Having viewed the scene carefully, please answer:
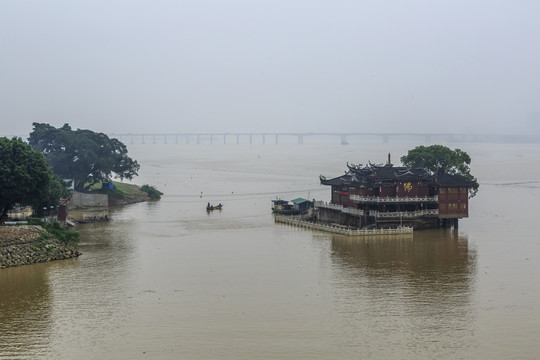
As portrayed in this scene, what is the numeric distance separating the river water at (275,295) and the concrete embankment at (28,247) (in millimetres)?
1023

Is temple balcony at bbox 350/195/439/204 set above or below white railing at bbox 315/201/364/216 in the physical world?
above

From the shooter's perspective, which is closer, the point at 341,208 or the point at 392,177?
the point at 392,177

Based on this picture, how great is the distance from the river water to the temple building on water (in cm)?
175

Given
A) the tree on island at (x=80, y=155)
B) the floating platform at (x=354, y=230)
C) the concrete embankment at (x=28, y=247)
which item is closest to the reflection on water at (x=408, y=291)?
the floating platform at (x=354, y=230)

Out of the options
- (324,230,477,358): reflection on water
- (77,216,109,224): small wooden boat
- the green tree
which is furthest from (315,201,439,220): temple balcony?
the green tree

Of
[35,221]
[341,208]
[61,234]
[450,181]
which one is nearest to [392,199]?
[341,208]

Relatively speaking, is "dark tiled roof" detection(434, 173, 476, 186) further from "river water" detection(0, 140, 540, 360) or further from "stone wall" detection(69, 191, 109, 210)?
"stone wall" detection(69, 191, 109, 210)

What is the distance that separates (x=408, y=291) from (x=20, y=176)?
3010 centimetres

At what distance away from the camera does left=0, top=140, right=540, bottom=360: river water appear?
3127 cm

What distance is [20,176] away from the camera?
52344 mm

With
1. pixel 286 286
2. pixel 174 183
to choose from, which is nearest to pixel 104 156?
pixel 174 183

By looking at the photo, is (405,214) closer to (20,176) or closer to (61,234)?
(61,234)

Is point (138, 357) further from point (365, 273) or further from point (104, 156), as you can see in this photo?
point (104, 156)

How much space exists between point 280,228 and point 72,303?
30.9 metres
